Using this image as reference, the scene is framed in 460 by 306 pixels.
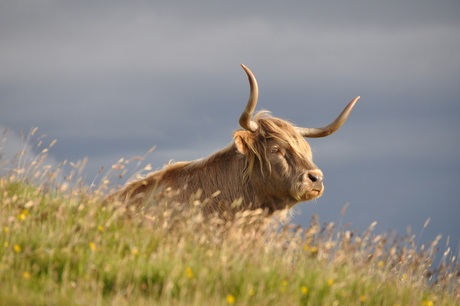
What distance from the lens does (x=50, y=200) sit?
24.7 ft

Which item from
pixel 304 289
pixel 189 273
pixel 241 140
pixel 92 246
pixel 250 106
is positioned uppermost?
pixel 250 106

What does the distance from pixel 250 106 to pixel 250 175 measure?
108cm

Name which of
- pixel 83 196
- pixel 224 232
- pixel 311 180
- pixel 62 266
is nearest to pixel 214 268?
pixel 62 266

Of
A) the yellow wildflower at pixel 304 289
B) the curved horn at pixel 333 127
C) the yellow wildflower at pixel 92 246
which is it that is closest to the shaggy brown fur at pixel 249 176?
the curved horn at pixel 333 127

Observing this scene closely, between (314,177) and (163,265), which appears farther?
(314,177)

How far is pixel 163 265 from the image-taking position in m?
5.59

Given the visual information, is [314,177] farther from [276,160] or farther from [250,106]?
[250,106]

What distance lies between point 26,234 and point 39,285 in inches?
35.5

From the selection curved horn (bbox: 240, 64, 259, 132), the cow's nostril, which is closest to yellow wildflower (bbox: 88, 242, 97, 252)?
the cow's nostril

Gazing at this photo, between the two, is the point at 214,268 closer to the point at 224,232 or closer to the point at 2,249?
the point at 2,249

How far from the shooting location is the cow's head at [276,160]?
9594 mm

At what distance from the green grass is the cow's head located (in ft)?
6.12

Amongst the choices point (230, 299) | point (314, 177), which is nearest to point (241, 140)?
point (314, 177)

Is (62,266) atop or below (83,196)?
below
